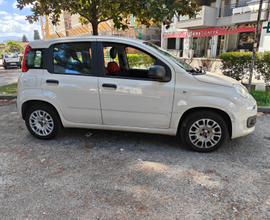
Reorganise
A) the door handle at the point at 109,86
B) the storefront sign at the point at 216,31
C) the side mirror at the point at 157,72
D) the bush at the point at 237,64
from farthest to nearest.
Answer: the storefront sign at the point at 216,31 → the bush at the point at 237,64 → the door handle at the point at 109,86 → the side mirror at the point at 157,72

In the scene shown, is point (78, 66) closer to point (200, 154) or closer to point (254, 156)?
point (200, 154)

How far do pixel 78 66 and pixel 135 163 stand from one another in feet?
6.33

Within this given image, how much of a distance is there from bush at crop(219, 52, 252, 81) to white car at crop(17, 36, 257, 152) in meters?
4.50

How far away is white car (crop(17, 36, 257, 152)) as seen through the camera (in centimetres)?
341

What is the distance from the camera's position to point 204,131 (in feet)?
11.5

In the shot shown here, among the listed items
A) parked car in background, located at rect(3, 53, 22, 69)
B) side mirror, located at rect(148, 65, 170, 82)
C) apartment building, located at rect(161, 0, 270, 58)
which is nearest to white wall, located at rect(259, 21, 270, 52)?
apartment building, located at rect(161, 0, 270, 58)

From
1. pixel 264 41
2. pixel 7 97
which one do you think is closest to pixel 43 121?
pixel 7 97

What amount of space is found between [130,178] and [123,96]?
132cm

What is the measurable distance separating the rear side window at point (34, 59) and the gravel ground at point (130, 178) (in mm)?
1421

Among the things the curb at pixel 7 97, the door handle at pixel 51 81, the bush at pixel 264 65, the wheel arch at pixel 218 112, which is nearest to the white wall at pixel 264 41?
the bush at pixel 264 65

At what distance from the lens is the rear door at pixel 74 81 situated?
370 cm

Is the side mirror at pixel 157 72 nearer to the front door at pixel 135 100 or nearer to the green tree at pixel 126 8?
the front door at pixel 135 100

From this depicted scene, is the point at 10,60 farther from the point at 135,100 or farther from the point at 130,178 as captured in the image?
the point at 130,178

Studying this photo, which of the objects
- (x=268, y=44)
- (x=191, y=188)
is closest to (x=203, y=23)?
(x=268, y=44)
